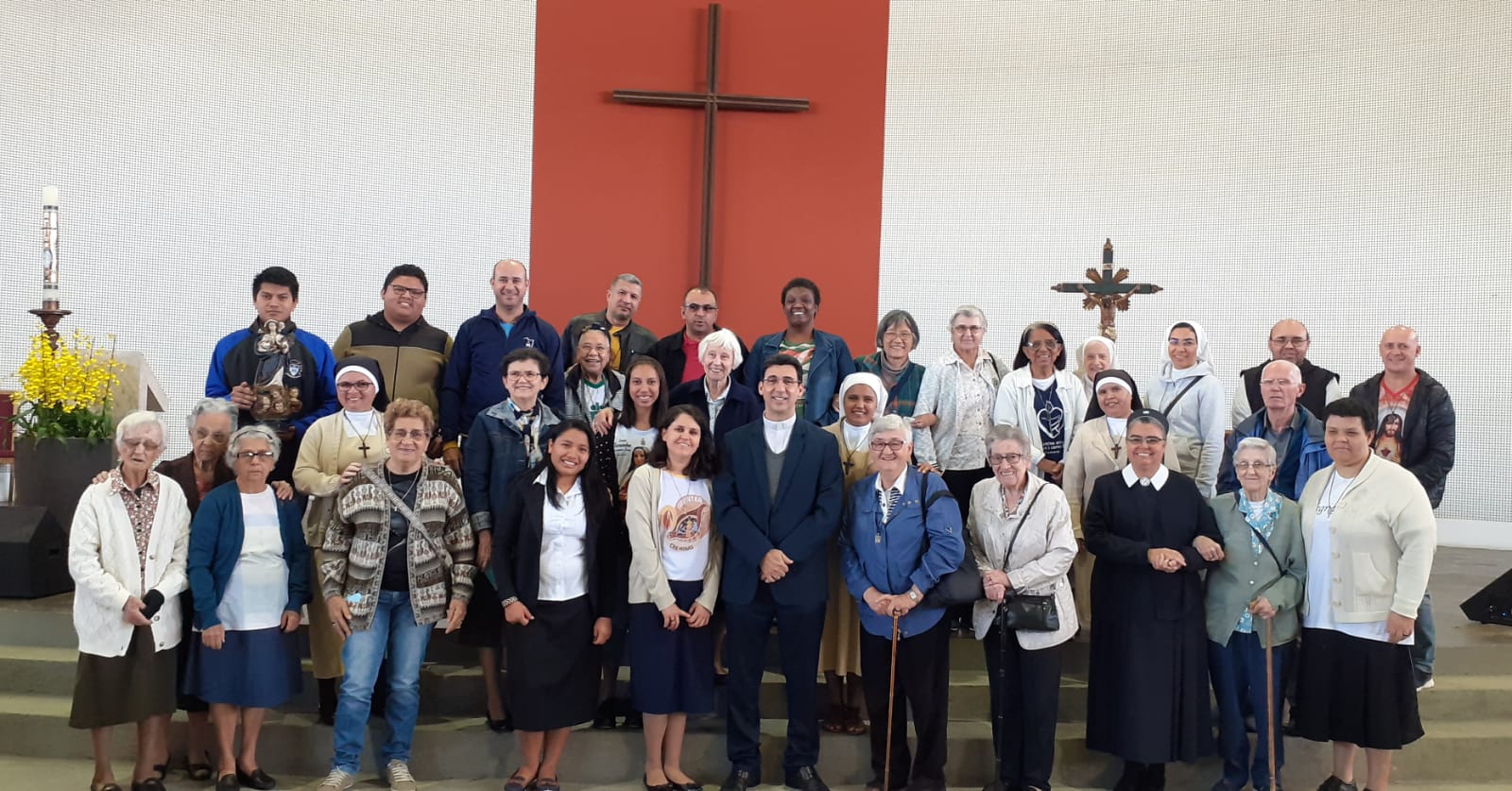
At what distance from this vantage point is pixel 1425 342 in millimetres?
6664

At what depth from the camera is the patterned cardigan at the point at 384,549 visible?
3.50 meters

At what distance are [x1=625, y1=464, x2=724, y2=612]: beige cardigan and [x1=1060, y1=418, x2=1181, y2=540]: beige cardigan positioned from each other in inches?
48.4

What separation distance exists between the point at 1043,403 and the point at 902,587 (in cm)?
104

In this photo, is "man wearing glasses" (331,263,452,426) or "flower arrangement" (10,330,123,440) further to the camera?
"flower arrangement" (10,330,123,440)

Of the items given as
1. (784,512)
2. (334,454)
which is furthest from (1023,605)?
(334,454)

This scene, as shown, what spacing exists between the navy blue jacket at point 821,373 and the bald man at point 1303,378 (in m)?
1.50

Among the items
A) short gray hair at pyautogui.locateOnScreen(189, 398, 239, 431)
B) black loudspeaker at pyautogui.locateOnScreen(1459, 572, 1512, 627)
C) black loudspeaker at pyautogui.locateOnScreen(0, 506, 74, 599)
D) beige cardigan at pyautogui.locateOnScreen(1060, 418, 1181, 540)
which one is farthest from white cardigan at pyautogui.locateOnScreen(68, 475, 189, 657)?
black loudspeaker at pyautogui.locateOnScreen(1459, 572, 1512, 627)

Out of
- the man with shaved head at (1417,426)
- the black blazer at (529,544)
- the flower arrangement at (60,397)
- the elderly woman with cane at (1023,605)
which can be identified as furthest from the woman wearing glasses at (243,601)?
the man with shaved head at (1417,426)

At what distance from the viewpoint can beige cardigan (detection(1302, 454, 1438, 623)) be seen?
3.39 meters

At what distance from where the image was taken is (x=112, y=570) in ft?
11.1

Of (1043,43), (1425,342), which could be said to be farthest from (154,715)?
(1425,342)

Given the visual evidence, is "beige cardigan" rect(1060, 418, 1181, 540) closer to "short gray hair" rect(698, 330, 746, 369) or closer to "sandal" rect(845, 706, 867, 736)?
"sandal" rect(845, 706, 867, 736)

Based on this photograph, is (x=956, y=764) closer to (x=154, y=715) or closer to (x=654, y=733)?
(x=654, y=733)

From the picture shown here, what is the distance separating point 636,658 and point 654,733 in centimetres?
24
